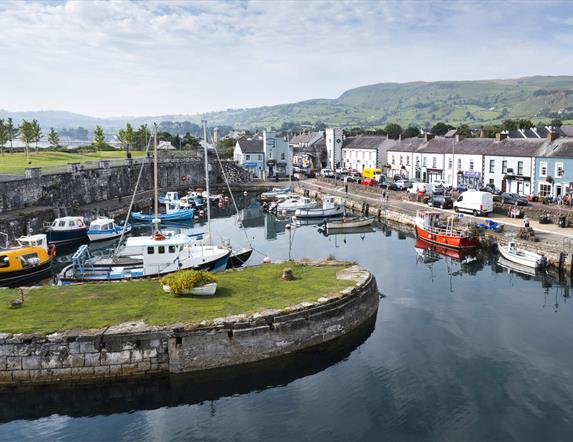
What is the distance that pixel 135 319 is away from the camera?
1947cm

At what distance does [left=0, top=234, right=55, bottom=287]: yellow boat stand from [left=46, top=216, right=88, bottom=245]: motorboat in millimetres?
8963

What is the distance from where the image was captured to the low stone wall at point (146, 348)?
18.0m

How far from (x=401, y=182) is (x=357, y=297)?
153ft

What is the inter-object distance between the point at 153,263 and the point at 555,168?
39785mm

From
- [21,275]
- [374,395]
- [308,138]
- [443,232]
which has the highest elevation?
[308,138]

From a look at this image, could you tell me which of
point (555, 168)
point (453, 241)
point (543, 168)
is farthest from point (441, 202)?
point (453, 241)

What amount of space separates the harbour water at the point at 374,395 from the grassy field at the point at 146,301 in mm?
2196

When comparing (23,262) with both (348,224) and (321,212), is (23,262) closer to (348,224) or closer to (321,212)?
(348,224)

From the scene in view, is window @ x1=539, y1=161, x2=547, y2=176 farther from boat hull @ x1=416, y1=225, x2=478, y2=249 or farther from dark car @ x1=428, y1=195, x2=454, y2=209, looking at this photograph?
boat hull @ x1=416, y1=225, x2=478, y2=249

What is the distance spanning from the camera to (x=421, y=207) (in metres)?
53.2

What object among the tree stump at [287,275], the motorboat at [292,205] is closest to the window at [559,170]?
the motorboat at [292,205]

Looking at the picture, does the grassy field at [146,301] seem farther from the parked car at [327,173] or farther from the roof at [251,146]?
the roof at [251,146]

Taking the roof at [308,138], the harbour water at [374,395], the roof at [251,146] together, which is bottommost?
the harbour water at [374,395]

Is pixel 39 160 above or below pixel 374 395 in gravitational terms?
above
